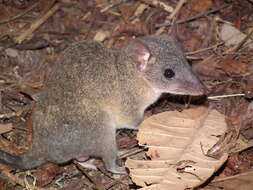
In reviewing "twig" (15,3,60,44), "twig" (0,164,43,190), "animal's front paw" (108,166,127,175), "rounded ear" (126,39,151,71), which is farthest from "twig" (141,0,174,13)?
"twig" (0,164,43,190)

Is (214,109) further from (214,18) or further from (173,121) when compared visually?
(214,18)

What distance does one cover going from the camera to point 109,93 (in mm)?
6586

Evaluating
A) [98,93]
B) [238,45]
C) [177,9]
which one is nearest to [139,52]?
[98,93]

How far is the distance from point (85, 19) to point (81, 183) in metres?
3.76

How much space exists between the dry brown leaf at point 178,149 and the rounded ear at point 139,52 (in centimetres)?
86

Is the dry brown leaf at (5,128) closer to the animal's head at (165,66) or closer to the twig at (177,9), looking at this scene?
the animal's head at (165,66)

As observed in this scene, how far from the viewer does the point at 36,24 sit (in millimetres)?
8859

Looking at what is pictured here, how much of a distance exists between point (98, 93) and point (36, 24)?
3.12 meters

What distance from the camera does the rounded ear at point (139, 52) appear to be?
636cm

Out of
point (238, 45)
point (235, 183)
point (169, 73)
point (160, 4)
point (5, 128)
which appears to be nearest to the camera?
point (235, 183)

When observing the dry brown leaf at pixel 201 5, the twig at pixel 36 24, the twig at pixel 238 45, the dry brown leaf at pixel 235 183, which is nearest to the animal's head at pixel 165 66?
the dry brown leaf at pixel 235 183

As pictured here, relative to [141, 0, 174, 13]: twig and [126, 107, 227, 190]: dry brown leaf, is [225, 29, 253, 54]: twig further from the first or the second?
[141, 0, 174, 13]: twig

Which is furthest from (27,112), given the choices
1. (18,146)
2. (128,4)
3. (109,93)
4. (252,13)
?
(252,13)

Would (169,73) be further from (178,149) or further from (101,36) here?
(101,36)
